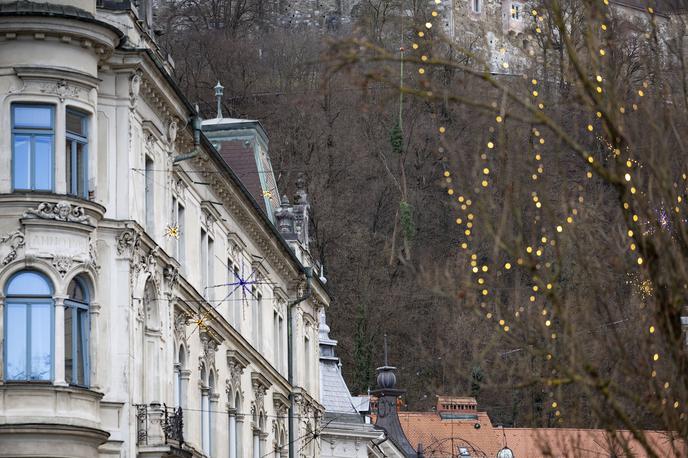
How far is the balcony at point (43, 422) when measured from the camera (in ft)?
95.3

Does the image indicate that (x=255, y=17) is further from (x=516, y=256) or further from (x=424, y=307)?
(x=516, y=256)

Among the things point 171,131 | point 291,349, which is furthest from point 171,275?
point 291,349

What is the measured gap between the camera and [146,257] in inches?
1312

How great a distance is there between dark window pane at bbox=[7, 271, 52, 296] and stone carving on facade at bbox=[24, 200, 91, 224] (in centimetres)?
92

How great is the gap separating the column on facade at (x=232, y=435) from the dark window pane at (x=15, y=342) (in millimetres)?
12130

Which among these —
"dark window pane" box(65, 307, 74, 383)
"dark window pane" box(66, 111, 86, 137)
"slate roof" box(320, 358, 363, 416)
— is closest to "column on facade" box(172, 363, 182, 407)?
"dark window pane" box(65, 307, 74, 383)

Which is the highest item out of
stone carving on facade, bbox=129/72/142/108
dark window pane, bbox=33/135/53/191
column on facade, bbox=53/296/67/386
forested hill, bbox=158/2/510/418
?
forested hill, bbox=158/2/510/418

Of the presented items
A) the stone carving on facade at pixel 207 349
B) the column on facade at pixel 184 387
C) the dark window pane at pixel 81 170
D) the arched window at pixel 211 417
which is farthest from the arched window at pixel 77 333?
the arched window at pixel 211 417

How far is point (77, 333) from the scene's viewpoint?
30.8 meters

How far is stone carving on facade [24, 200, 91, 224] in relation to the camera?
3006 cm

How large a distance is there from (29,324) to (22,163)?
8.40 ft

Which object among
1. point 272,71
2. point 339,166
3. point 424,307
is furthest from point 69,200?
point 272,71

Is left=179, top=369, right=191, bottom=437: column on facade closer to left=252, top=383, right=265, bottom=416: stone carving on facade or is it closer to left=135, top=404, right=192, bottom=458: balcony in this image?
left=135, top=404, right=192, bottom=458: balcony

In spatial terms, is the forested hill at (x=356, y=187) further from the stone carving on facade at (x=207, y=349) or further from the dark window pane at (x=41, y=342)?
the dark window pane at (x=41, y=342)
